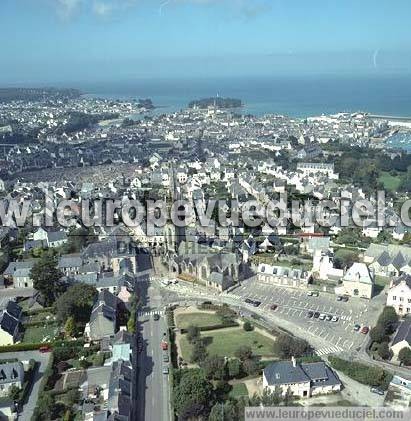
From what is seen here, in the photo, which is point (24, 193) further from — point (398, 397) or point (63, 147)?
point (398, 397)

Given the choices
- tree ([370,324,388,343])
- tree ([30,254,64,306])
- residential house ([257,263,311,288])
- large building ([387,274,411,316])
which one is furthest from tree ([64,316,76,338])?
large building ([387,274,411,316])

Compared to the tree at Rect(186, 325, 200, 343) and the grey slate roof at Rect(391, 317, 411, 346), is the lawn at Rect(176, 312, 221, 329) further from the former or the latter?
the grey slate roof at Rect(391, 317, 411, 346)

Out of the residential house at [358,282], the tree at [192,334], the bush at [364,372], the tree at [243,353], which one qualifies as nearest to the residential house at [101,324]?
A: the tree at [192,334]

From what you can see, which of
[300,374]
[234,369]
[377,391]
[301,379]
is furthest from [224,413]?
[377,391]

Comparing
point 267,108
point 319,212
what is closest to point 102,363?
point 319,212

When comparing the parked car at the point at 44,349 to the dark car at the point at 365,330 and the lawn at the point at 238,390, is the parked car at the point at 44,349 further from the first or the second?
the dark car at the point at 365,330
